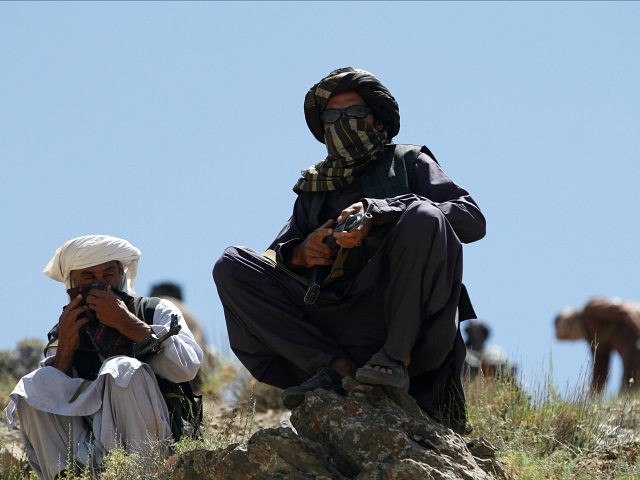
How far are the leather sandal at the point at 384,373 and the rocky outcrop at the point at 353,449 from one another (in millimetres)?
123

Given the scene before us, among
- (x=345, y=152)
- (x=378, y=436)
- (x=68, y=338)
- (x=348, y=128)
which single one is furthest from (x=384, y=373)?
(x=68, y=338)

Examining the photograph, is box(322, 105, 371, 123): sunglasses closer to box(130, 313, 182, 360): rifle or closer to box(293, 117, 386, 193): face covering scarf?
box(293, 117, 386, 193): face covering scarf

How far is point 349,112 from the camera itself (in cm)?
823

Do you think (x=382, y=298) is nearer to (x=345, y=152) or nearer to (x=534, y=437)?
(x=345, y=152)

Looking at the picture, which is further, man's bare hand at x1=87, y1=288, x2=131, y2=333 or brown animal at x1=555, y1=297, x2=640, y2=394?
brown animal at x1=555, y1=297, x2=640, y2=394

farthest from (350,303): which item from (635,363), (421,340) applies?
(635,363)

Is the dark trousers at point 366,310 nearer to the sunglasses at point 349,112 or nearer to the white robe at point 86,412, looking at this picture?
the white robe at point 86,412

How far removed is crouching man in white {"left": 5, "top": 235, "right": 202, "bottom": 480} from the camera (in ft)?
27.0

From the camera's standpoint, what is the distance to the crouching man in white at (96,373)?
27.0ft

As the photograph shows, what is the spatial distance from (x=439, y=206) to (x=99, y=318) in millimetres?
2172

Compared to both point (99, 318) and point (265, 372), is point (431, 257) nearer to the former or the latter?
point (265, 372)

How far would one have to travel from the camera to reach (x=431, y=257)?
7.45 meters

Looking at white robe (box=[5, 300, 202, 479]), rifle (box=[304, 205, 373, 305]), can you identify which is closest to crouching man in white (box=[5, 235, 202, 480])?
white robe (box=[5, 300, 202, 479])

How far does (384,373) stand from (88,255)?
7.52 ft
